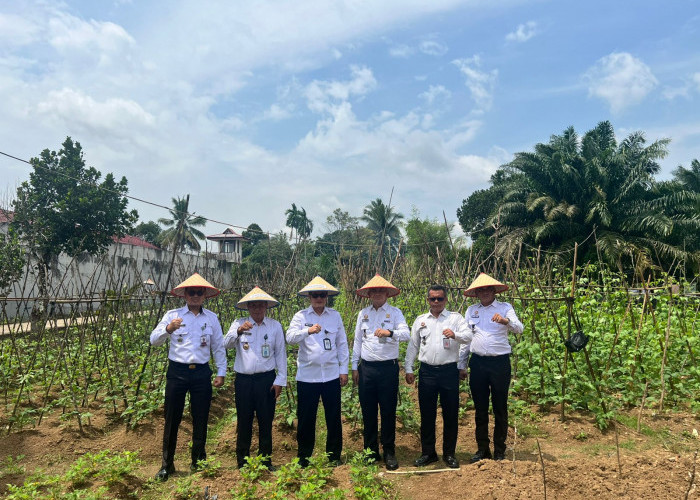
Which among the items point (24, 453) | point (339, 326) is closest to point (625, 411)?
point (339, 326)

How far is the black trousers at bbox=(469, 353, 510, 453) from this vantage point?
4539 mm

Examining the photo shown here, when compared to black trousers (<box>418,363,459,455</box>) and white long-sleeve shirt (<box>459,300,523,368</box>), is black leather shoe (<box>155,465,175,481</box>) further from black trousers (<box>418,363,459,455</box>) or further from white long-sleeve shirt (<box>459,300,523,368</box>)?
white long-sleeve shirt (<box>459,300,523,368</box>)

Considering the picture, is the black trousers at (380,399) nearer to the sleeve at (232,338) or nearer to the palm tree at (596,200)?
the sleeve at (232,338)

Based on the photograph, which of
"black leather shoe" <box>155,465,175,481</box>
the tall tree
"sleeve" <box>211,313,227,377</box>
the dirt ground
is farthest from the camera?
the tall tree

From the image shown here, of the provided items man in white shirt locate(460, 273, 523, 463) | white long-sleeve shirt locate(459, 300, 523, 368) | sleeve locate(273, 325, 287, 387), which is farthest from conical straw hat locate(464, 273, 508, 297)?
sleeve locate(273, 325, 287, 387)

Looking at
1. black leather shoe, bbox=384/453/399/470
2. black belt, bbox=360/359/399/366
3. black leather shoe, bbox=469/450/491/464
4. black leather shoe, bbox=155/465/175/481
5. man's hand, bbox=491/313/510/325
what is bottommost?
black leather shoe, bbox=155/465/175/481

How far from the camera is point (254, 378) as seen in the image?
4.55 meters

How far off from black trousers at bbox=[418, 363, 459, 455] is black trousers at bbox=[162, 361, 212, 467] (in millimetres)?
1984

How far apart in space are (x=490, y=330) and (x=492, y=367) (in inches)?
13.0

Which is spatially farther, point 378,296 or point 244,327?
point 378,296

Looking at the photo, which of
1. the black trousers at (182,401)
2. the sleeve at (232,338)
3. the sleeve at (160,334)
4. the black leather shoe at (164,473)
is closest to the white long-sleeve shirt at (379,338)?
the sleeve at (232,338)

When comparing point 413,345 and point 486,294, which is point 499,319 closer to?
point 486,294

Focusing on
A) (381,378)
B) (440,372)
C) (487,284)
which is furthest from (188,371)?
(487,284)

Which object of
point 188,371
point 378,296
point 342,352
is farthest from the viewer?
point 378,296
